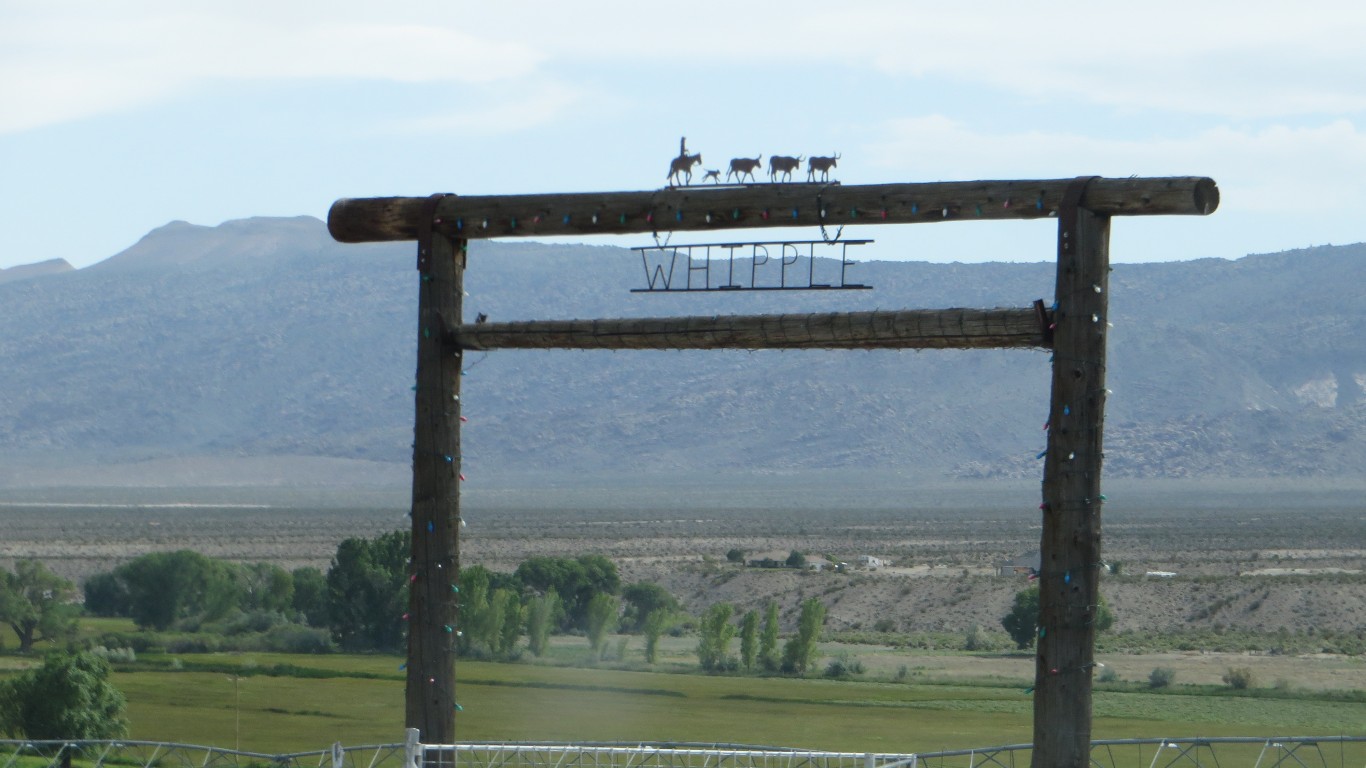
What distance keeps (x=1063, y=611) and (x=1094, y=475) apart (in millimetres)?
788

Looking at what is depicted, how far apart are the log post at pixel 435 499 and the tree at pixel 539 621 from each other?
1928 inches

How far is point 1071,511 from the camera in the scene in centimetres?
1041

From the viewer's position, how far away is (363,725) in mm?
42000

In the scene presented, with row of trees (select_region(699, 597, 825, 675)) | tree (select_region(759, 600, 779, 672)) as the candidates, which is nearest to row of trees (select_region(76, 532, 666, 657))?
tree (select_region(759, 600, 779, 672))

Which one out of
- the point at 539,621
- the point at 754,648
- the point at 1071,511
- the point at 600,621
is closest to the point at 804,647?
the point at 754,648

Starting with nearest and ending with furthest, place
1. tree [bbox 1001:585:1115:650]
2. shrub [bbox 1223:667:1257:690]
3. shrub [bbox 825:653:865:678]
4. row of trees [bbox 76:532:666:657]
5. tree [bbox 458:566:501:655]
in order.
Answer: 1. shrub [bbox 1223:667:1257:690]
2. shrub [bbox 825:653:865:678]
3. tree [bbox 458:566:501:655]
4. tree [bbox 1001:585:1115:650]
5. row of trees [bbox 76:532:666:657]

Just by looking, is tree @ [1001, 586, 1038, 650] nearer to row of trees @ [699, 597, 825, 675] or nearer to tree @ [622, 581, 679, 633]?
row of trees @ [699, 597, 825, 675]

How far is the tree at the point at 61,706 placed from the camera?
117ft

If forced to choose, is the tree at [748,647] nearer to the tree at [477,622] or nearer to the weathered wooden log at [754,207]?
the tree at [477,622]

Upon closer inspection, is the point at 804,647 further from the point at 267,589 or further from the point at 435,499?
the point at 435,499

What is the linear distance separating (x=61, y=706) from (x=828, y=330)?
29.1m

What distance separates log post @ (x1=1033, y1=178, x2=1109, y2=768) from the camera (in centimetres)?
1030

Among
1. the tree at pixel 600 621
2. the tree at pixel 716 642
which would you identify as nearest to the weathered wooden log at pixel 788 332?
the tree at pixel 716 642

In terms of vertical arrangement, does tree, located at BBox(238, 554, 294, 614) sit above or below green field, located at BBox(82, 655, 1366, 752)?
below
